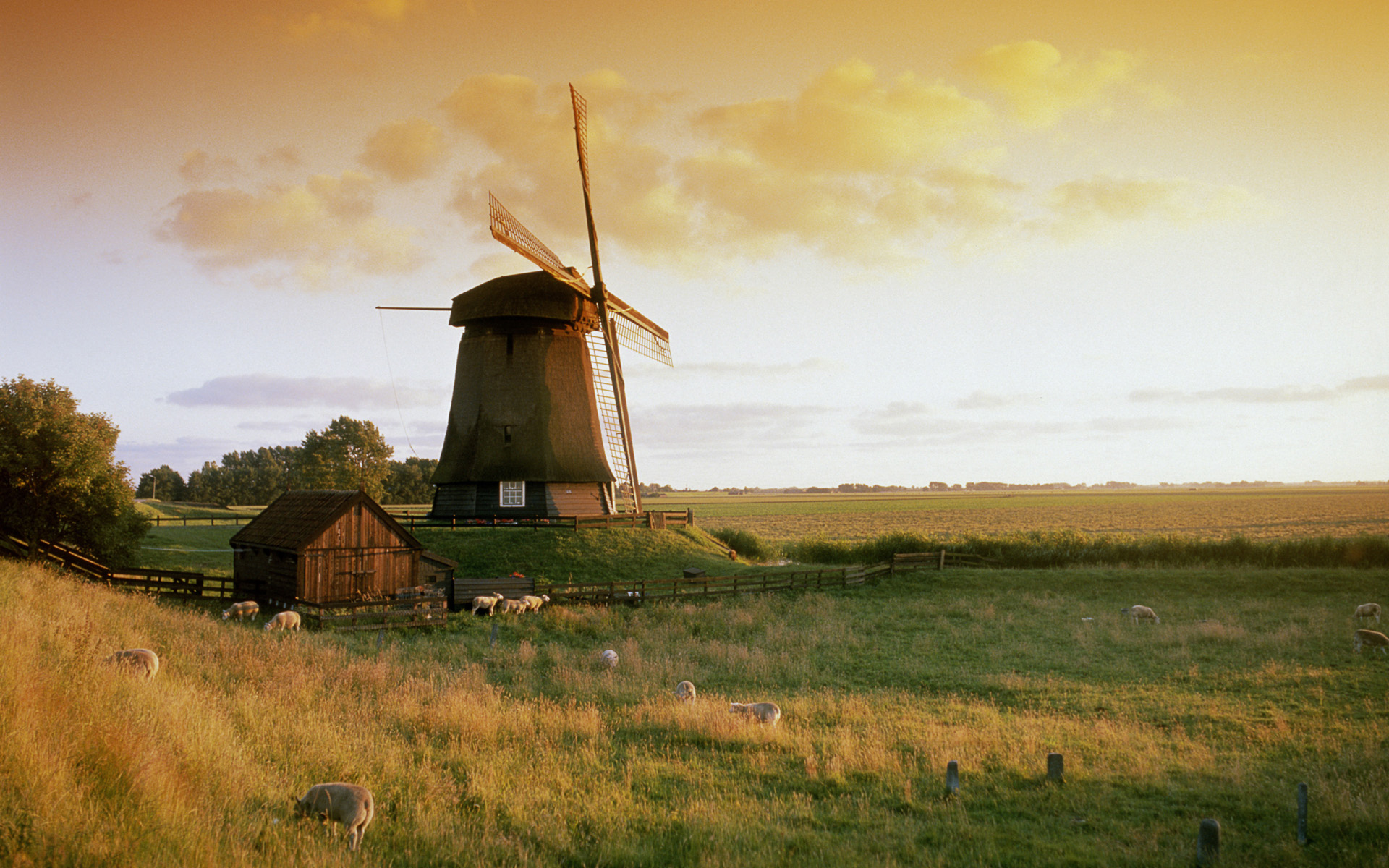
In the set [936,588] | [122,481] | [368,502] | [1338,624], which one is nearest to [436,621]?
[368,502]

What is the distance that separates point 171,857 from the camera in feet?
19.1

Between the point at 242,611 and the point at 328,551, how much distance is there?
2982 millimetres

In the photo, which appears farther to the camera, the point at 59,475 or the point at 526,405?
the point at 526,405

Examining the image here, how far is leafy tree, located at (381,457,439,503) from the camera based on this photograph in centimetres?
8169

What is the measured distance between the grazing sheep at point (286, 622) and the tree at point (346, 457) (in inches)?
1427

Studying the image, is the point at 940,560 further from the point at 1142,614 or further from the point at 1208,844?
the point at 1208,844

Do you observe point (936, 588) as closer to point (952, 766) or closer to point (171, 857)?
point (952, 766)

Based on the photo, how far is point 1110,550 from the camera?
39.8 m

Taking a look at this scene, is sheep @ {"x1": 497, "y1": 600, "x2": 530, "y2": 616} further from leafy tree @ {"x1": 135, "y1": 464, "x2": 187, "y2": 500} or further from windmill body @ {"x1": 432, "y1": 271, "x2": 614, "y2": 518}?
leafy tree @ {"x1": 135, "y1": 464, "x2": 187, "y2": 500}

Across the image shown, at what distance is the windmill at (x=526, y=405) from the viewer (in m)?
35.8

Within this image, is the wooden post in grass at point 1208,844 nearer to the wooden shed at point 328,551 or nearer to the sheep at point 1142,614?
the sheep at point 1142,614

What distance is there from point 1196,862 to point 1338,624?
21639 millimetres

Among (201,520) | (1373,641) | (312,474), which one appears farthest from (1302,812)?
(201,520)

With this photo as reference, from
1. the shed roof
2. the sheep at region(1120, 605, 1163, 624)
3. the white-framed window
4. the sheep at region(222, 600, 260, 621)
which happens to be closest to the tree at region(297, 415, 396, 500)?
the white-framed window
